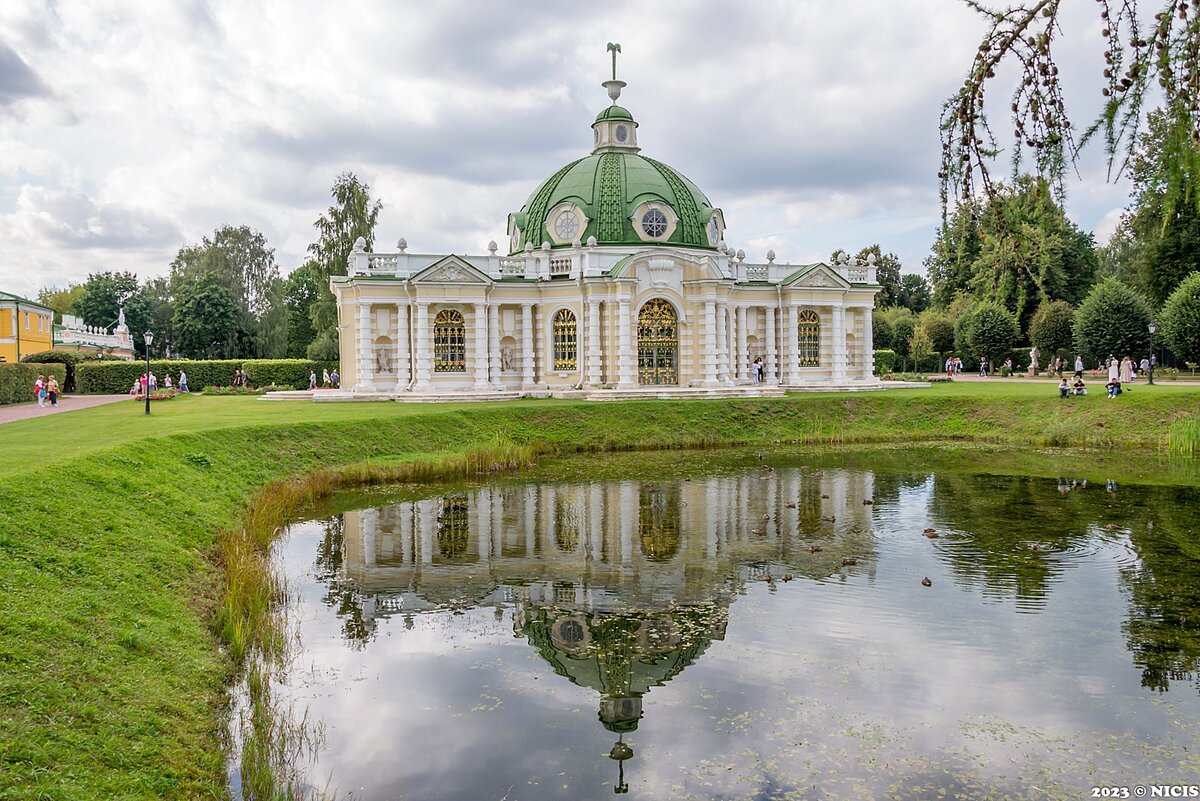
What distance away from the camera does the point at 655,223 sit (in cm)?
3800

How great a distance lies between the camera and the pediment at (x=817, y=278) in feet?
132

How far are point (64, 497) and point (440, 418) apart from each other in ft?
49.6

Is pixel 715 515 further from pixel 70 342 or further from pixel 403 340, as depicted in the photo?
pixel 70 342

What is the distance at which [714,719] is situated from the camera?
26.2ft

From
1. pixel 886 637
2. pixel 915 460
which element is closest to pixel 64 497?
pixel 886 637

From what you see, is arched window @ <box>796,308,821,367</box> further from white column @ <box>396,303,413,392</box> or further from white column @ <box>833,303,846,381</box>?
white column @ <box>396,303,413,392</box>

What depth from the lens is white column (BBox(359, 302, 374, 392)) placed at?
3578 centimetres

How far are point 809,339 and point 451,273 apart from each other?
1674 cm

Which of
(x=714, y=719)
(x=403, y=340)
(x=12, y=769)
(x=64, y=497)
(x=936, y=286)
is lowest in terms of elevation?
(x=714, y=719)

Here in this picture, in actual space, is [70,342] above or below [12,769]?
above

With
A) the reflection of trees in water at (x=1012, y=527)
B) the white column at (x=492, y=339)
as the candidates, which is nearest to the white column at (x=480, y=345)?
the white column at (x=492, y=339)

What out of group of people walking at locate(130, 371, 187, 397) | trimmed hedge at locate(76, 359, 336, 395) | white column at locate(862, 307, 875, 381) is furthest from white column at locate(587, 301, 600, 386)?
group of people walking at locate(130, 371, 187, 397)

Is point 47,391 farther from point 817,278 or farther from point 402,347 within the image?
point 817,278

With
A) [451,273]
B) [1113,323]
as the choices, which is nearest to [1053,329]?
[1113,323]
